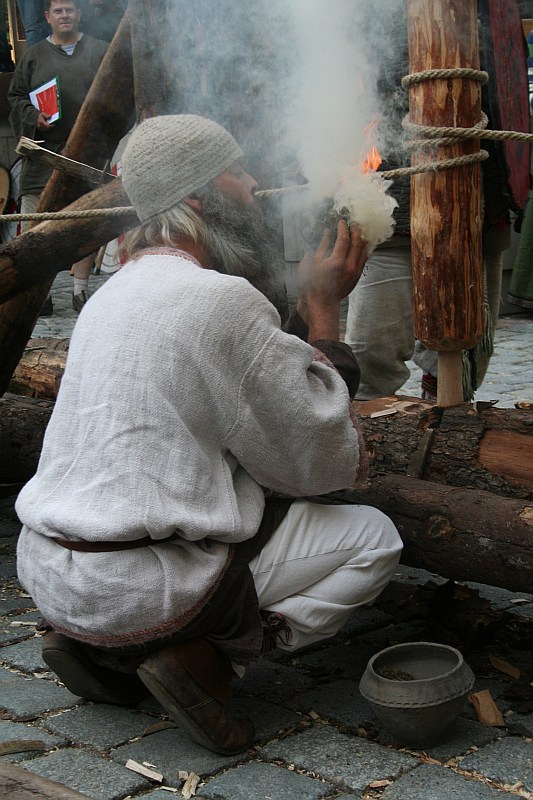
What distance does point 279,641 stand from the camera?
2602 mm

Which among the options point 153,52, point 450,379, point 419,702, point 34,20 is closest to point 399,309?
point 450,379

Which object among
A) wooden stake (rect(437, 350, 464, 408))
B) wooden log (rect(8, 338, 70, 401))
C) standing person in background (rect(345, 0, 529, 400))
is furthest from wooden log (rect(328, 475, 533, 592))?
wooden log (rect(8, 338, 70, 401))

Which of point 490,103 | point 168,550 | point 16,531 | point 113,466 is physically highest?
point 490,103

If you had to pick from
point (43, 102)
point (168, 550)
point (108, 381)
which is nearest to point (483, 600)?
point (168, 550)

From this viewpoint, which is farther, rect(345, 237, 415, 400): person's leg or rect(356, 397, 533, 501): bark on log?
rect(345, 237, 415, 400): person's leg

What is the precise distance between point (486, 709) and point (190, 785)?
79 cm

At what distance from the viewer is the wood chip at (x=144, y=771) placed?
2289mm

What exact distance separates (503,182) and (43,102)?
16.9 feet

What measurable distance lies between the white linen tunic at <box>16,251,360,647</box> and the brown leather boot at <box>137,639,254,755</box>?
0.08 m

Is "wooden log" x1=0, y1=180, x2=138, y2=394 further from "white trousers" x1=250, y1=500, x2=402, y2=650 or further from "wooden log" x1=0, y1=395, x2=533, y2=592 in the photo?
"white trousers" x1=250, y1=500, x2=402, y2=650

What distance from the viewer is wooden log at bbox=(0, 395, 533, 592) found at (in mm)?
2588

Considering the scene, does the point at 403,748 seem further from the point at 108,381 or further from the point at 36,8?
the point at 36,8

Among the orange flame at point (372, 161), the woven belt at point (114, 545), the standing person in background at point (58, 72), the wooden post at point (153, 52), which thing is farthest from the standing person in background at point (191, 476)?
the standing person in background at point (58, 72)

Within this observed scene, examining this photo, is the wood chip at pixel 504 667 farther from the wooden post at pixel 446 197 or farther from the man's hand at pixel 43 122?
the man's hand at pixel 43 122
